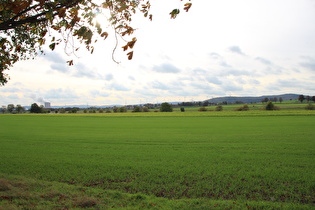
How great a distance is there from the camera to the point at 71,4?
580 cm

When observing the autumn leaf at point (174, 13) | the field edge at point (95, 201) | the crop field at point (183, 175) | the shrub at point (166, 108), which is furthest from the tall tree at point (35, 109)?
the autumn leaf at point (174, 13)

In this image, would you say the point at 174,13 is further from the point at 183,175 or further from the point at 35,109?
the point at 35,109

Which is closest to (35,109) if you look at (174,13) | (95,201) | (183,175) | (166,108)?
(166,108)

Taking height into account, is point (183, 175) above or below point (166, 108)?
below

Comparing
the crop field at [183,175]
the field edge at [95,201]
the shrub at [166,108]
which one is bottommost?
the crop field at [183,175]

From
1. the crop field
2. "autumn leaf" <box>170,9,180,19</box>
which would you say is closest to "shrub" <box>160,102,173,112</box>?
the crop field

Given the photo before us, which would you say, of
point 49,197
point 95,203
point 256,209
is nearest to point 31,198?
point 49,197

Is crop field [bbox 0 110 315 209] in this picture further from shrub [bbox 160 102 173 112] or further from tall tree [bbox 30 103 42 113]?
tall tree [bbox 30 103 42 113]

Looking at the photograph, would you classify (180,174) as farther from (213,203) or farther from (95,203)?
(95,203)

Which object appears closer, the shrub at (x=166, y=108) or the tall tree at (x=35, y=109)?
the shrub at (x=166, y=108)

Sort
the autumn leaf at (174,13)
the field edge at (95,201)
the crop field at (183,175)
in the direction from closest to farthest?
1. the autumn leaf at (174,13)
2. the field edge at (95,201)
3. the crop field at (183,175)

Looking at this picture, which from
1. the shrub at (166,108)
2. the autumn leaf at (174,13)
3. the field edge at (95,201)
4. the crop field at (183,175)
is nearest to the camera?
the autumn leaf at (174,13)

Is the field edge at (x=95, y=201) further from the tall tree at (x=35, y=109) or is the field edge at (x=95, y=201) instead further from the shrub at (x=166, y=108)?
the tall tree at (x=35, y=109)

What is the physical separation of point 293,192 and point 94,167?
327 inches
